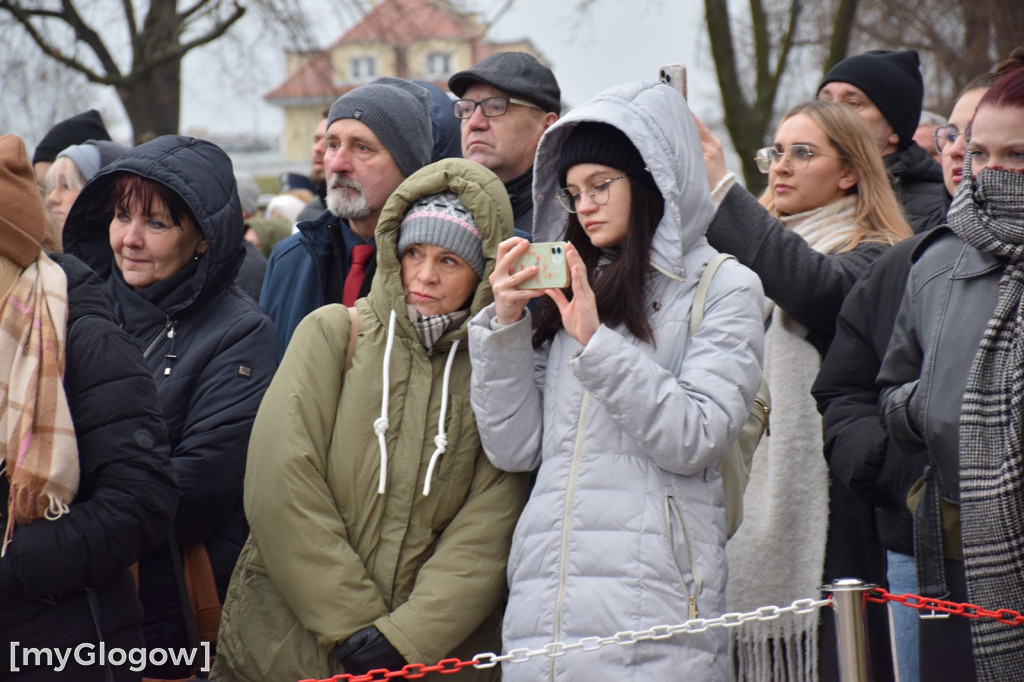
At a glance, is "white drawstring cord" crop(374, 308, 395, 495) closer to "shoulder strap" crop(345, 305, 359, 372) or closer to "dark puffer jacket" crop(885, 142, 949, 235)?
"shoulder strap" crop(345, 305, 359, 372)

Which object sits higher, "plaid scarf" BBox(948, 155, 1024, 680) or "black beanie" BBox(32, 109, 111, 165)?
"black beanie" BBox(32, 109, 111, 165)

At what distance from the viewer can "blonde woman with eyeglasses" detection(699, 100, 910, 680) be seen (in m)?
3.81

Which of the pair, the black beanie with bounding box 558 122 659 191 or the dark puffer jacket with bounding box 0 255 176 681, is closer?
the dark puffer jacket with bounding box 0 255 176 681

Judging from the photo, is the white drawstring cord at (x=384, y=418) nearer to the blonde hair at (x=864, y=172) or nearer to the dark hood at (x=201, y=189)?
the dark hood at (x=201, y=189)

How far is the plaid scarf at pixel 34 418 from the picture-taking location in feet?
9.23

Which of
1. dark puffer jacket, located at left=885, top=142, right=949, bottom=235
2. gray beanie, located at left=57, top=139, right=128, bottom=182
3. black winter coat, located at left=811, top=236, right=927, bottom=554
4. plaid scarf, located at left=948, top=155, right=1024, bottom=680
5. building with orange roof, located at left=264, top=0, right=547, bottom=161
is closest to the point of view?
plaid scarf, located at left=948, top=155, right=1024, bottom=680

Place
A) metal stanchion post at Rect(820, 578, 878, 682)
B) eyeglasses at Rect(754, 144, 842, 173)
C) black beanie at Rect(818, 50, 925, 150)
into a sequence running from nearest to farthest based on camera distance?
1. metal stanchion post at Rect(820, 578, 878, 682)
2. eyeglasses at Rect(754, 144, 842, 173)
3. black beanie at Rect(818, 50, 925, 150)

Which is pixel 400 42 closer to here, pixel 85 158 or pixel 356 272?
pixel 85 158

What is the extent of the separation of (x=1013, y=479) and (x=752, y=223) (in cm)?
140

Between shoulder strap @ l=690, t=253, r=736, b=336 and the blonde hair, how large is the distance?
1.16 meters

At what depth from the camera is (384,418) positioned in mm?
3131

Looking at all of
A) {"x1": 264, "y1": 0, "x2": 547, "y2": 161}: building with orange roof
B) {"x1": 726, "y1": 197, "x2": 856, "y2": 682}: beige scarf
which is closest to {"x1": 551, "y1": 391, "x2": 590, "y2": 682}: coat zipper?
{"x1": 726, "y1": 197, "x2": 856, "y2": 682}: beige scarf

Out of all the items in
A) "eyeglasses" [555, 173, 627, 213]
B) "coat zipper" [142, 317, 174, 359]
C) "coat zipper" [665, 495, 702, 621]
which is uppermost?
"eyeglasses" [555, 173, 627, 213]

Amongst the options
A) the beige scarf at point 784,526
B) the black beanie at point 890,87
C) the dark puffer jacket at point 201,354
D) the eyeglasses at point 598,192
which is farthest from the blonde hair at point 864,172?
the dark puffer jacket at point 201,354
